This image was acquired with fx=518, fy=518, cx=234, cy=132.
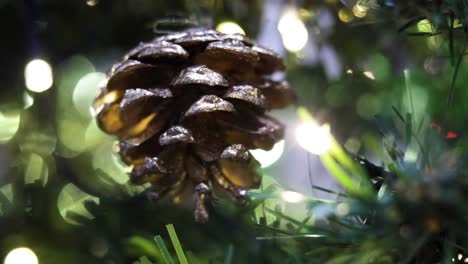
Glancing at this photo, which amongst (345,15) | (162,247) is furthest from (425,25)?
(162,247)

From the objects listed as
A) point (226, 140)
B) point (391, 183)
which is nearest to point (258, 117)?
point (226, 140)

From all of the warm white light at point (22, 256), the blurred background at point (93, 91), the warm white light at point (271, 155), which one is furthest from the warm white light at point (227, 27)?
the warm white light at point (22, 256)

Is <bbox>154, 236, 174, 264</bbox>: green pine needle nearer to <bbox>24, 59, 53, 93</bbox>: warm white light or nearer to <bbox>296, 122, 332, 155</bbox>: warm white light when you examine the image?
<bbox>296, 122, 332, 155</bbox>: warm white light

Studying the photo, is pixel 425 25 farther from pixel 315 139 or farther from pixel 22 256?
pixel 22 256

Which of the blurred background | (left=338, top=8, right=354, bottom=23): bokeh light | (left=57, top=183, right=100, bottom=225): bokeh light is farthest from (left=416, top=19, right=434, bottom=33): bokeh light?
(left=57, top=183, right=100, bottom=225): bokeh light

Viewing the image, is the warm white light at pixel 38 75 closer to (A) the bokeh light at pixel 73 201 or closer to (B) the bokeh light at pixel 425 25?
(A) the bokeh light at pixel 73 201

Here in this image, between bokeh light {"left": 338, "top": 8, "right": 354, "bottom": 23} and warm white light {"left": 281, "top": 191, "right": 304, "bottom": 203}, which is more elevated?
warm white light {"left": 281, "top": 191, "right": 304, "bottom": 203}
